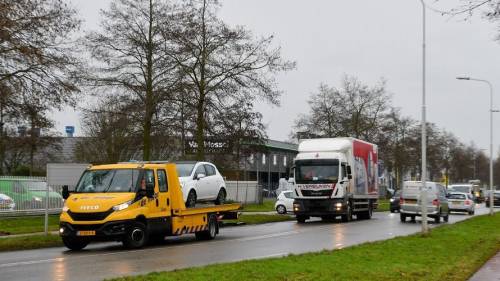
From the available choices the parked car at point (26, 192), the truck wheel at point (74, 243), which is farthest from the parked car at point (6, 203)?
the truck wheel at point (74, 243)

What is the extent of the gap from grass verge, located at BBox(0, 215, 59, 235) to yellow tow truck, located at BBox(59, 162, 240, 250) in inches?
224

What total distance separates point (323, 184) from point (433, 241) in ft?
39.6

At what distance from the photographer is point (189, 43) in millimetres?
30844

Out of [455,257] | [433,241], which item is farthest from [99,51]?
[455,257]

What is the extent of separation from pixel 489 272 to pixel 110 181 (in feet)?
32.2

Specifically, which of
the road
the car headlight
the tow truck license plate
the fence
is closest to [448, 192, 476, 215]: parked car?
the road

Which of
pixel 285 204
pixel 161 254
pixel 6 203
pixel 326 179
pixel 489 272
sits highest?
pixel 326 179

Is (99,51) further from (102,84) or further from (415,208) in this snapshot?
(415,208)

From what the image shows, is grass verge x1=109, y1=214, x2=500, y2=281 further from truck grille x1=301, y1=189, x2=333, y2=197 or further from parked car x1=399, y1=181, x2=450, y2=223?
parked car x1=399, y1=181, x2=450, y2=223

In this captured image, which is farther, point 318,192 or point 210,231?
point 318,192

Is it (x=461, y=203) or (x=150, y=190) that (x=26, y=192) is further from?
(x=461, y=203)

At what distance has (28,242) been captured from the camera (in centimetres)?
1869

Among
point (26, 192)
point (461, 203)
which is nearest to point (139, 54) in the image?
point (26, 192)

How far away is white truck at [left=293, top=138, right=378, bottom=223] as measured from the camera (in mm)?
29906
